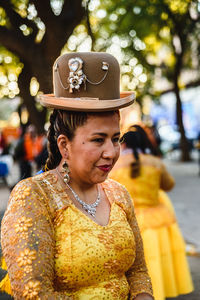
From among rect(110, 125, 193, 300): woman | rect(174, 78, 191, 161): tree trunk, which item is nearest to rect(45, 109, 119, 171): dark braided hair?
rect(110, 125, 193, 300): woman

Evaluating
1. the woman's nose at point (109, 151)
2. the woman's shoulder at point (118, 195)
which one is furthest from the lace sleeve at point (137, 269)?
the woman's nose at point (109, 151)

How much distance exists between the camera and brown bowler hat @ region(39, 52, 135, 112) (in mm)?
1640

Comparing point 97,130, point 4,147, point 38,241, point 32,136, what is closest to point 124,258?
point 38,241

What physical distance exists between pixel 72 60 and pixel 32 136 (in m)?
10.5

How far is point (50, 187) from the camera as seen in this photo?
1.70 meters

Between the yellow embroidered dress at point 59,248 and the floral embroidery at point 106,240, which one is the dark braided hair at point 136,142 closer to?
the yellow embroidered dress at point 59,248

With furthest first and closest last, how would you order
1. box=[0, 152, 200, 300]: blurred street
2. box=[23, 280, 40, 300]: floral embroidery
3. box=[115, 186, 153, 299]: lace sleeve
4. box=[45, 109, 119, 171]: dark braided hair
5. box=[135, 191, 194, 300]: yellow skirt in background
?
box=[0, 152, 200, 300]: blurred street
box=[135, 191, 194, 300]: yellow skirt in background
box=[115, 186, 153, 299]: lace sleeve
box=[45, 109, 119, 171]: dark braided hair
box=[23, 280, 40, 300]: floral embroidery

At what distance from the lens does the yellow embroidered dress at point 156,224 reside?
372cm

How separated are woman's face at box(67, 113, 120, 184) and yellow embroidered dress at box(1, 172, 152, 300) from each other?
157 millimetres

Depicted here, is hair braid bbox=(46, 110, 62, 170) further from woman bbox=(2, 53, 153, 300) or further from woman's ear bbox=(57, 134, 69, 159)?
woman's ear bbox=(57, 134, 69, 159)

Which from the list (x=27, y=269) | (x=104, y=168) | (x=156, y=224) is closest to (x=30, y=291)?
(x=27, y=269)

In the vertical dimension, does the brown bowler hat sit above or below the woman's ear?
above

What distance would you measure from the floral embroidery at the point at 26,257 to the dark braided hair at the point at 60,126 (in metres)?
0.54

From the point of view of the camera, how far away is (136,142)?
3.90 metres
